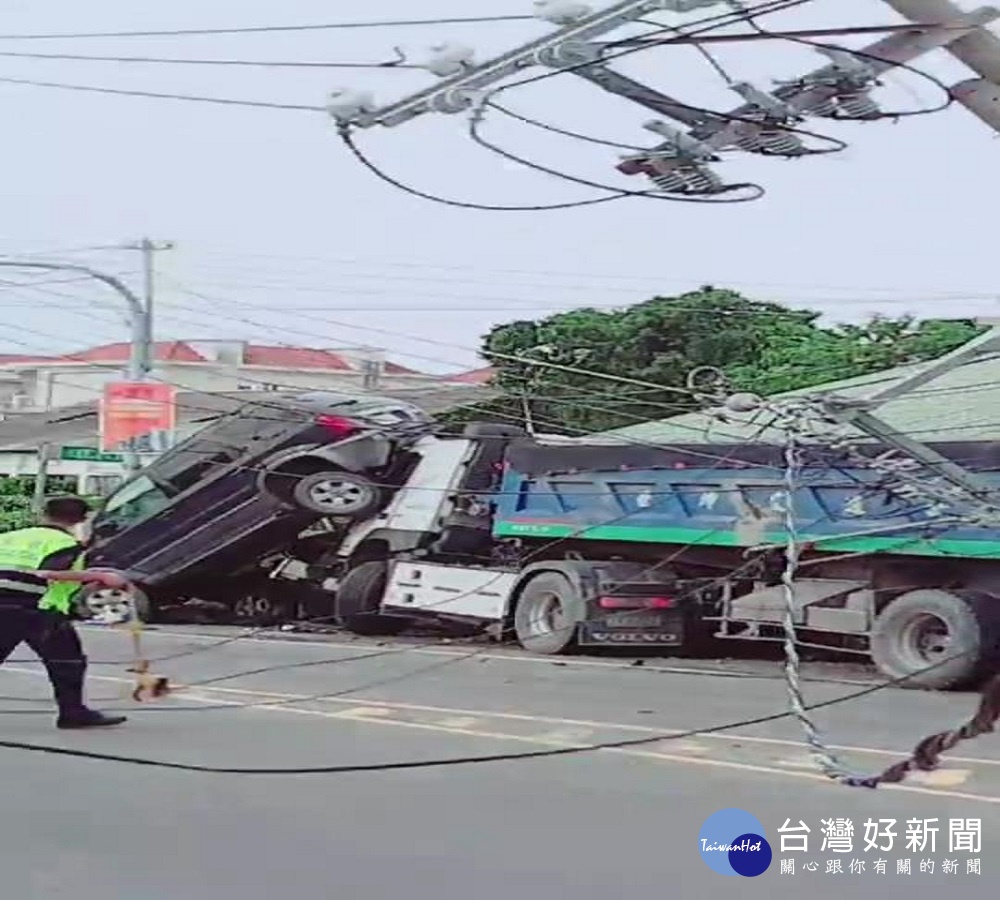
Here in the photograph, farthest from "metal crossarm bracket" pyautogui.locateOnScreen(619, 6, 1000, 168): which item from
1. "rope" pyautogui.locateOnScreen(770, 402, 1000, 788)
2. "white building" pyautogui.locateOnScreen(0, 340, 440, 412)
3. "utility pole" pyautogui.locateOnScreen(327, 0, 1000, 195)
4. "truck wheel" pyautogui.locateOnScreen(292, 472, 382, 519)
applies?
"white building" pyautogui.locateOnScreen(0, 340, 440, 412)

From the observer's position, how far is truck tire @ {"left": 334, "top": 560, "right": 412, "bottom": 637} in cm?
1809

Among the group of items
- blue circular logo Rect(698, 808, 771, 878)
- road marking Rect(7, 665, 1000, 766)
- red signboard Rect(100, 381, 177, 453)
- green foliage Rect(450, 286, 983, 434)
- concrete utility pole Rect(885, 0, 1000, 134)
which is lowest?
blue circular logo Rect(698, 808, 771, 878)

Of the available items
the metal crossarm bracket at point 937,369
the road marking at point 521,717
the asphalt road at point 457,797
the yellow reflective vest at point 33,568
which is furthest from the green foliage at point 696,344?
the metal crossarm bracket at point 937,369

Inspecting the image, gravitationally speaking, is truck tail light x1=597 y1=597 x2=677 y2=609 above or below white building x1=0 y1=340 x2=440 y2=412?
below

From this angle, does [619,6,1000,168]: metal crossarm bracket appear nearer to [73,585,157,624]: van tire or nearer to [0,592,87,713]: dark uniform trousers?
[0,592,87,713]: dark uniform trousers

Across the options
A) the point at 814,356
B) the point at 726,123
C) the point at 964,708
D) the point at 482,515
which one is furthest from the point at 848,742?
the point at 814,356

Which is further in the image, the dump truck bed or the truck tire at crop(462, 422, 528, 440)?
the truck tire at crop(462, 422, 528, 440)

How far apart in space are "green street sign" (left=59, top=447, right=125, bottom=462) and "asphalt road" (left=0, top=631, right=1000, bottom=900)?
13077 mm

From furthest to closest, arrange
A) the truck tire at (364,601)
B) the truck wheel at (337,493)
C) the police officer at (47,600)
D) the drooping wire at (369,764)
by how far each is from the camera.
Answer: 1. the truck tire at (364,601)
2. the truck wheel at (337,493)
3. the police officer at (47,600)
4. the drooping wire at (369,764)

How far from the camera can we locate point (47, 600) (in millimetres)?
9750

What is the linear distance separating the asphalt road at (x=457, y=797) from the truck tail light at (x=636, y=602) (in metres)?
2.72

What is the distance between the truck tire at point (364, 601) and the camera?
18.1 metres

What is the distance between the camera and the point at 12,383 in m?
62.1

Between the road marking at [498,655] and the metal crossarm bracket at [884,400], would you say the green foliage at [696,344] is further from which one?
the metal crossarm bracket at [884,400]
